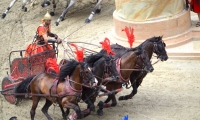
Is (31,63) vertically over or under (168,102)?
over

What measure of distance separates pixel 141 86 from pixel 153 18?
7.88 ft

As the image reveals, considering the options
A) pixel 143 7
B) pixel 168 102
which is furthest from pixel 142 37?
pixel 168 102

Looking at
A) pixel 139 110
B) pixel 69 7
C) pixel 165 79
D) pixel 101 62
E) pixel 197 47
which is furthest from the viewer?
pixel 69 7

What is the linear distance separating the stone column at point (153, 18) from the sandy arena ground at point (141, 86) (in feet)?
2.86

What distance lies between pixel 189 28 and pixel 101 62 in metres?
5.21

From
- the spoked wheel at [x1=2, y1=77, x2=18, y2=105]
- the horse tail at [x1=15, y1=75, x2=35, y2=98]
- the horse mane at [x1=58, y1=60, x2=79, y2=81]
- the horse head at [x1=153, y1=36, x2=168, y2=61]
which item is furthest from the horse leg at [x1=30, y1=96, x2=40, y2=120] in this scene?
the horse head at [x1=153, y1=36, x2=168, y2=61]

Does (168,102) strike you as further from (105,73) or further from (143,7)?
(143,7)

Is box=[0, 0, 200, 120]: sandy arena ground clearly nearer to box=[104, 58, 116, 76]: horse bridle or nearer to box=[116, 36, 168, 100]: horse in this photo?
box=[116, 36, 168, 100]: horse

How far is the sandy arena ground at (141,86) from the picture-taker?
9.64m

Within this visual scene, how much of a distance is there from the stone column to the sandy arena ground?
34.3 inches

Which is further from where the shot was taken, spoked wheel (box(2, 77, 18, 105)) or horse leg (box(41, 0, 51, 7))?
horse leg (box(41, 0, 51, 7))

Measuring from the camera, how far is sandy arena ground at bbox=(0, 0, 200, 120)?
380 inches

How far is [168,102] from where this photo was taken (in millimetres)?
10094

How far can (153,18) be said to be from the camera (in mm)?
12781
